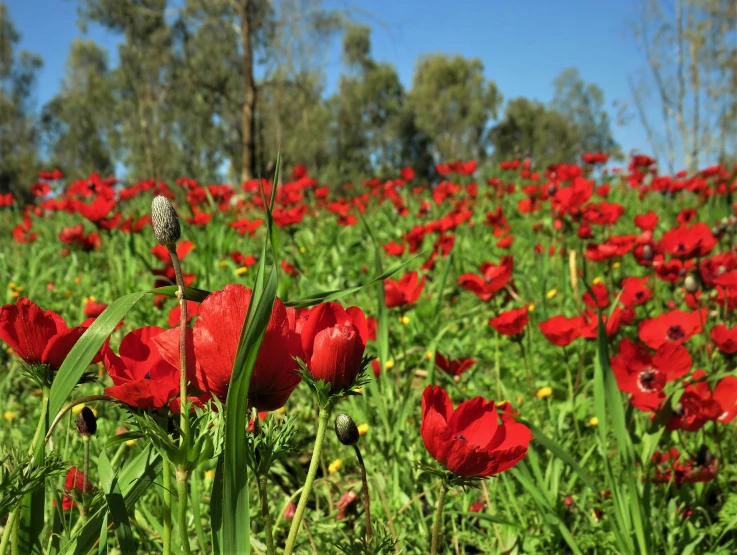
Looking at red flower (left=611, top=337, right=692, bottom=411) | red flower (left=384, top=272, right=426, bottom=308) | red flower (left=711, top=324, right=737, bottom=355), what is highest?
red flower (left=384, top=272, right=426, bottom=308)

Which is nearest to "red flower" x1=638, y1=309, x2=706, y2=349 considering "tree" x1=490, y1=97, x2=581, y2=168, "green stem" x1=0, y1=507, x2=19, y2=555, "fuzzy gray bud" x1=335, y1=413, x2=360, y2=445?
"fuzzy gray bud" x1=335, y1=413, x2=360, y2=445

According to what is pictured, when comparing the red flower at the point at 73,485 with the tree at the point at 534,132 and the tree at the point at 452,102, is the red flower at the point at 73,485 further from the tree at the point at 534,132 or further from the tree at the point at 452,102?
the tree at the point at 534,132

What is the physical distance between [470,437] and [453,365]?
88 cm

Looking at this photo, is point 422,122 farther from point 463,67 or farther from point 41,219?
point 41,219

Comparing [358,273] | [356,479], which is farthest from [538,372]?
[358,273]

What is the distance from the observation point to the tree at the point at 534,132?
4853cm

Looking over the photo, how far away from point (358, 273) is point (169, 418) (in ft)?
8.76

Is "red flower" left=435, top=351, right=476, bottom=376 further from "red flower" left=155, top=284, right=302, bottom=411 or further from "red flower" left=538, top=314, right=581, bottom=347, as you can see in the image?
"red flower" left=155, top=284, right=302, bottom=411

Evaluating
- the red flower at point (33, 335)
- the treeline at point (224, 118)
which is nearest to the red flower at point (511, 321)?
the red flower at point (33, 335)

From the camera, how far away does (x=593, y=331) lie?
1.46 metres

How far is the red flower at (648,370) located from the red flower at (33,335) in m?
0.99

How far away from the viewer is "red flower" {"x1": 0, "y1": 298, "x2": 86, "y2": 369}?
0.70 meters

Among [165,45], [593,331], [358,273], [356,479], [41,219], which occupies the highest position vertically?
[165,45]

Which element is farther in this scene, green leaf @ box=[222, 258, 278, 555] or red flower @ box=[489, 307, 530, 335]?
red flower @ box=[489, 307, 530, 335]
